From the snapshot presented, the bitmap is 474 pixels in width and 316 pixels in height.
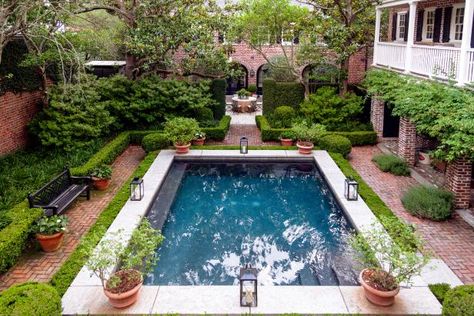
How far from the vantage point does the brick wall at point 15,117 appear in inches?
593

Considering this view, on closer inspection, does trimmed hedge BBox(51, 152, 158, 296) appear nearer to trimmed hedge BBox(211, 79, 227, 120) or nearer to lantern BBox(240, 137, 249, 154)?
lantern BBox(240, 137, 249, 154)

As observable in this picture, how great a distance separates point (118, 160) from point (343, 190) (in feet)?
28.0

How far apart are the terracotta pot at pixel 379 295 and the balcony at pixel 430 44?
23.2 feet

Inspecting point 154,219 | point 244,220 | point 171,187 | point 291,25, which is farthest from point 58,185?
point 291,25

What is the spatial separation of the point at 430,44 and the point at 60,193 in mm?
15119

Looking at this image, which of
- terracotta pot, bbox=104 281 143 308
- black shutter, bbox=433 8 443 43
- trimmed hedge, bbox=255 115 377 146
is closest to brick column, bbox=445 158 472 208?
trimmed hedge, bbox=255 115 377 146

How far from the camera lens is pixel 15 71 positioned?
15414 millimetres

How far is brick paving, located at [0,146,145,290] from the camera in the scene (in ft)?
28.5

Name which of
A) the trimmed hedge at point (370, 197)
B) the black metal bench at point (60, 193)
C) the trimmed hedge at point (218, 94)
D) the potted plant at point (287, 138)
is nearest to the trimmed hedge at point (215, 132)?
the potted plant at point (287, 138)

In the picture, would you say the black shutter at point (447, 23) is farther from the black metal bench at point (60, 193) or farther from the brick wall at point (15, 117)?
the brick wall at point (15, 117)

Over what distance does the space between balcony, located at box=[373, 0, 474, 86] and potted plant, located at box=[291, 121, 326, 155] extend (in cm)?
380

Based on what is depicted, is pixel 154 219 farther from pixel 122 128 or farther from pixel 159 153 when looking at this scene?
pixel 122 128

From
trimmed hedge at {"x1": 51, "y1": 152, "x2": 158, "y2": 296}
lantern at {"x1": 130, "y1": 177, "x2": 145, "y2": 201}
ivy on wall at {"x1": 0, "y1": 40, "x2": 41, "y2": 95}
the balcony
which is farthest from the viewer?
ivy on wall at {"x1": 0, "y1": 40, "x2": 41, "y2": 95}

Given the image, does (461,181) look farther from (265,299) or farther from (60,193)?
(60,193)
